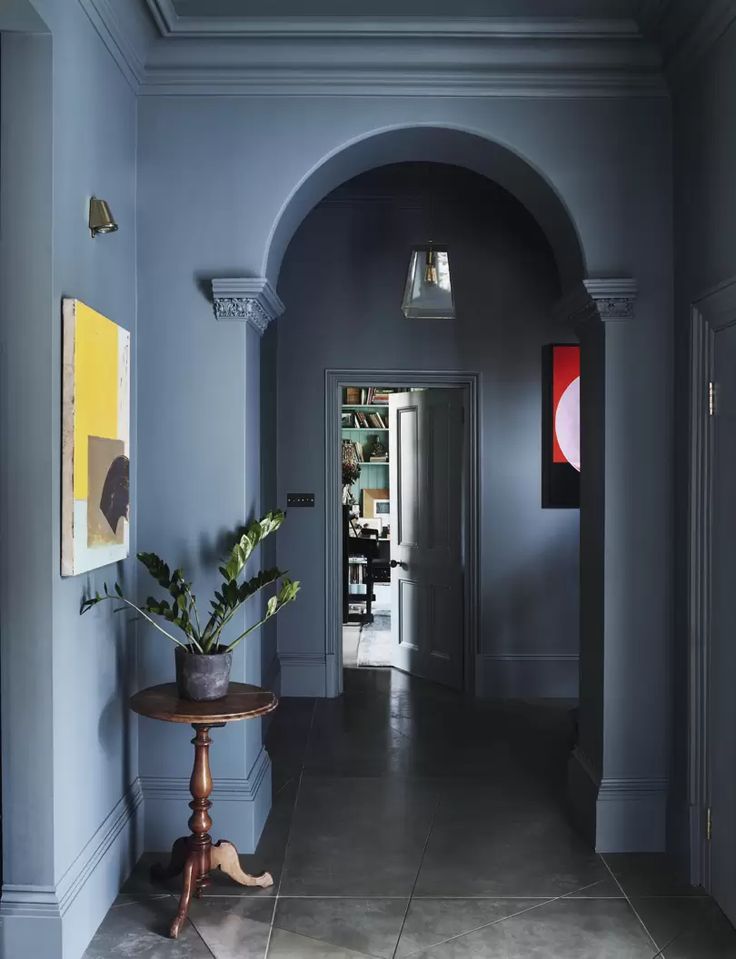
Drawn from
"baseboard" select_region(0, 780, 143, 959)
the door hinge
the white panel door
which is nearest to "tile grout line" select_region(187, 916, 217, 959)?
"baseboard" select_region(0, 780, 143, 959)

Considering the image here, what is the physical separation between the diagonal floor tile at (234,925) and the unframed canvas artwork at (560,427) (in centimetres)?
346

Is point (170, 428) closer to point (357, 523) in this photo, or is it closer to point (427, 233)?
point (427, 233)

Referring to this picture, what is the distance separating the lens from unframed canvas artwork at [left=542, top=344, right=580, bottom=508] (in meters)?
5.74

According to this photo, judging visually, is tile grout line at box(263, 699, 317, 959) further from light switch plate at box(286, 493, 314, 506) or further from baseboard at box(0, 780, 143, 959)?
light switch plate at box(286, 493, 314, 506)

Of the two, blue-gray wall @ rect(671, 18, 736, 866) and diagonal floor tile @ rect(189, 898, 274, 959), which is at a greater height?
blue-gray wall @ rect(671, 18, 736, 866)

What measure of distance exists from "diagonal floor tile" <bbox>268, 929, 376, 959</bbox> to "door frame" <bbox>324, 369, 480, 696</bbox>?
3.01 metres

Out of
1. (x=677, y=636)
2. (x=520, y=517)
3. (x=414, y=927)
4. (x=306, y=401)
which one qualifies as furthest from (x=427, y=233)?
(x=414, y=927)

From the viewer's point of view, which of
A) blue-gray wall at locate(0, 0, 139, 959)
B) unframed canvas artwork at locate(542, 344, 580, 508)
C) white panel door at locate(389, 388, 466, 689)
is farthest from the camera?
white panel door at locate(389, 388, 466, 689)

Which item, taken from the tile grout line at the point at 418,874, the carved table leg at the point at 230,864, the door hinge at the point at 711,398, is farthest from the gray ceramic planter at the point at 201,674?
the door hinge at the point at 711,398

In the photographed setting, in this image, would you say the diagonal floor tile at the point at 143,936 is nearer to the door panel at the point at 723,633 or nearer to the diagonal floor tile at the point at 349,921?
the diagonal floor tile at the point at 349,921

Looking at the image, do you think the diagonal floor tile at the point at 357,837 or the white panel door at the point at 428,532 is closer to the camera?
the diagonal floor tile at the point at 357,837

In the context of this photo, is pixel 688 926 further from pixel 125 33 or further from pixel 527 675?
pixel 125 33

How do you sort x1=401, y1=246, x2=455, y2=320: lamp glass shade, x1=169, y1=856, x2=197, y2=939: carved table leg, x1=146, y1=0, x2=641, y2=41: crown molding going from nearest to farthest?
x1=169, y1=856, x2=197, y2=939: carved table leg → x1=146, y1=0, x2=641, y2=41: crown molding → x1=401, y1=246, x2=455, y2=320: lamp glass shade

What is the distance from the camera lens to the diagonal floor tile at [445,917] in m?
2.78
